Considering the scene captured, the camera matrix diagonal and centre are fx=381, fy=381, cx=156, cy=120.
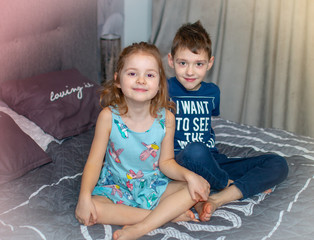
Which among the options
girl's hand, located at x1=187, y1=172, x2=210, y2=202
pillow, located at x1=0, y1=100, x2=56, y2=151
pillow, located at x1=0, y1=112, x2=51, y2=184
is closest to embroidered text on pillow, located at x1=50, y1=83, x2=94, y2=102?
pillow, located at x1=0, y1=100, x2=56, y2=151

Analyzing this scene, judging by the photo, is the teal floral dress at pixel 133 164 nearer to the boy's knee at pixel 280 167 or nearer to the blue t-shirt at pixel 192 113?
the blue t-shirt at pixel 192 113

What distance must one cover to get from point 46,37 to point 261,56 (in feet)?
4.80

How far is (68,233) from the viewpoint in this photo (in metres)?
1.21

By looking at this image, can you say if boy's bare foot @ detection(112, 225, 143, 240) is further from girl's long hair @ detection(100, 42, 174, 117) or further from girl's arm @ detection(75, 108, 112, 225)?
girl's long hair @ detection(100, 42, 174, 117)

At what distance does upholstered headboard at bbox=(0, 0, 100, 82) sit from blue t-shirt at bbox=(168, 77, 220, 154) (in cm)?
85

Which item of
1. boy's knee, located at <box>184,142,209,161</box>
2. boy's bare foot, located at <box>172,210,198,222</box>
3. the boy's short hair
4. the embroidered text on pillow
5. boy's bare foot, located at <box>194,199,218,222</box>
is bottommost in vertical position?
boy's bare foot, located at <box>172,210,198,222</box>

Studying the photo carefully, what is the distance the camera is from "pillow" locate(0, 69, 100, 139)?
1.79m

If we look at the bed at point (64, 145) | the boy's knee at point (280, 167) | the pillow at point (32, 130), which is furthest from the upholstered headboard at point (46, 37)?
the boy's knee at point (280, 167)

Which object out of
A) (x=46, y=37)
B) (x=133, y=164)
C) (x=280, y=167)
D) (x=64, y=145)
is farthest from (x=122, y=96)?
(x=46, y=37)

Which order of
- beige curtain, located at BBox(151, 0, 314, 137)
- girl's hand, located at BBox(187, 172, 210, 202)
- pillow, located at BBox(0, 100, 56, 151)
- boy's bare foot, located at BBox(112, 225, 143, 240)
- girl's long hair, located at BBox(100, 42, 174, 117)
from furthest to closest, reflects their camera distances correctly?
1. beige curtain, located at BBox(151, 0, 314, 137)
2. pillow, located at BBox(0, 100, 56, 151)
3. girl's long hair, located at BBox(100, 42, 174, 117)
4. girl's hand, located at BBox(187, 172, 210, 202)
5. boy's bare foot, located at BBox(112, 225, 143, 240)

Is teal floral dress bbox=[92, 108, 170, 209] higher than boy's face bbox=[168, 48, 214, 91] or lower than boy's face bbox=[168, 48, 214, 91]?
lower

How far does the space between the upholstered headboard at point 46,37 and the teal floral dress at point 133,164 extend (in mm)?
826

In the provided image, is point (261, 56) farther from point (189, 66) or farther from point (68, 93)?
point (68, 93)

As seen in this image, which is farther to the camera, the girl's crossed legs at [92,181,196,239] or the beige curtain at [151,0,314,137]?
the beige curtain at [151,0,314,137]
